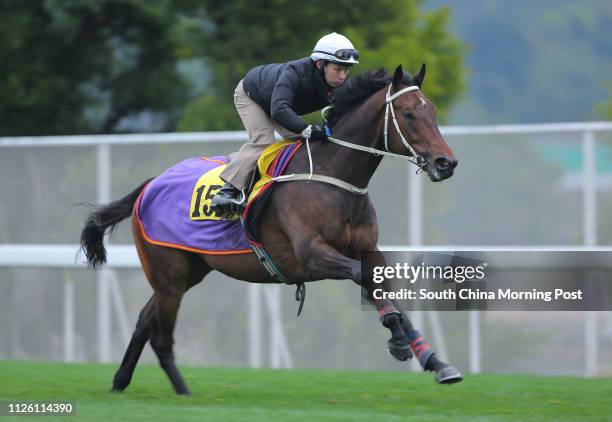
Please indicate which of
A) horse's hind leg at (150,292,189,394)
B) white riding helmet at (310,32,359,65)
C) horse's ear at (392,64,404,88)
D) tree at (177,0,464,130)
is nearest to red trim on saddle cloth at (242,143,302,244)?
white riding helmet at (310,32,359,65)

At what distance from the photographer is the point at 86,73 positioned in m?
23.5

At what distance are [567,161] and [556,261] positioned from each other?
206cm

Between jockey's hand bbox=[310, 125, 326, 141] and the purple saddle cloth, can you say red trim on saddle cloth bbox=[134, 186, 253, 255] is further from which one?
jockey's hand bbox=[310, 125, 326, 141]

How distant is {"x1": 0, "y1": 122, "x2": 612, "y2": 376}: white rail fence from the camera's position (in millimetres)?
11680

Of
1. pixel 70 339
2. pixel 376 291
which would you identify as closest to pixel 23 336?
pixel 70 339

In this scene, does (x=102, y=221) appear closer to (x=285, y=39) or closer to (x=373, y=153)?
(x=373, y=153)

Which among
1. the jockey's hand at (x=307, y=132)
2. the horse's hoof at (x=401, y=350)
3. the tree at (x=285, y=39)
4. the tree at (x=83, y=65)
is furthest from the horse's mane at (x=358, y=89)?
the tree at (x=83, y=65)

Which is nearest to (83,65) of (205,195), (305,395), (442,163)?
(205,195)

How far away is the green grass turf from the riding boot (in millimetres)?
1277

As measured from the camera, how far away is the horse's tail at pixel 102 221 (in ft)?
31.0

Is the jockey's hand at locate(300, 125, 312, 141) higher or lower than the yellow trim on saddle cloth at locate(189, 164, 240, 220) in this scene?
higher

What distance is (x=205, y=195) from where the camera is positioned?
28.7ft

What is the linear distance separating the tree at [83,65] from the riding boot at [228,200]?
555 inches

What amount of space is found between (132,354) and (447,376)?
2618mm
